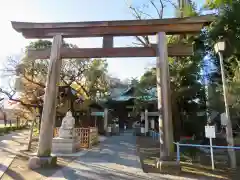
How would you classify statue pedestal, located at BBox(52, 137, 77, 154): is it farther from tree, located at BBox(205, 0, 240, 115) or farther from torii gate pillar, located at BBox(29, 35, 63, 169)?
tree, located at BBox(205, 0, 240, 115)

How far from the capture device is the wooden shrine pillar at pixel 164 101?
6141 millimetres

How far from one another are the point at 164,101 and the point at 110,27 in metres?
3.14

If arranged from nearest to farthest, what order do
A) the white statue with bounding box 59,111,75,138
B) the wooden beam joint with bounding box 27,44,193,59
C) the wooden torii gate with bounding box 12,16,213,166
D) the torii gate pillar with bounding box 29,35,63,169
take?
the torii gate pillar with bounding box 29,35,63,169 → the wooden torii gate with bounding box 12,16,213,166 → the wooden beam joint with bounding box 27,44,193,59 → the white statue with bounding box 59,111,75,138

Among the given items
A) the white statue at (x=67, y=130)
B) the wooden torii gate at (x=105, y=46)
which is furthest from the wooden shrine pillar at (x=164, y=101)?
the white statue at (x=67, y=130)

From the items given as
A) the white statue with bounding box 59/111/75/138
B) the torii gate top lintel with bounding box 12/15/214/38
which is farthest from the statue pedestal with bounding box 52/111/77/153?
the torii gate top lintel with bounding box 12/15/214/38

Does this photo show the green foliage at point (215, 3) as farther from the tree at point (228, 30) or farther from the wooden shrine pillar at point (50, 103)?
the wooden shrine pillar at point (50, 103)

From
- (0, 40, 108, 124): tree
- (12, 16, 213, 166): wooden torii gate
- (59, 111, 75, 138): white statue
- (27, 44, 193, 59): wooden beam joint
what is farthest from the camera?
(0, 40, 108, 124): tree

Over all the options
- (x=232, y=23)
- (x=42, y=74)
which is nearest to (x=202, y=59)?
(x=232, y=23)

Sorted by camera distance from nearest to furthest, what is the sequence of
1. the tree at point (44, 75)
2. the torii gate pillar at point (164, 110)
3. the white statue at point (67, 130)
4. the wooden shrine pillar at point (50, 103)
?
the torii gate pillar at point (164, 110)
the wooden shrine pillar at point (50, 103)
the white statue at point (67, 130)
the tree at point (44, 75)

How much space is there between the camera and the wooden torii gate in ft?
21.4

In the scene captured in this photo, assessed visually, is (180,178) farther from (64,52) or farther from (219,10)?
(219,10)

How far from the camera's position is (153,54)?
6.97 metres

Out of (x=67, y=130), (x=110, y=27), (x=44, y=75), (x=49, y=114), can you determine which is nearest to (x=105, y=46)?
(x=110, y=27)

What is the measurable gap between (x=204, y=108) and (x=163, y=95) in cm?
597
